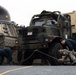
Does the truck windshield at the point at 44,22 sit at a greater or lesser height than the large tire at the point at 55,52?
greater

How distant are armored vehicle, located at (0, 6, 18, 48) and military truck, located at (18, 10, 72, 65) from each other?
2.58ft

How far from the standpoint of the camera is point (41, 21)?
47.1 ft

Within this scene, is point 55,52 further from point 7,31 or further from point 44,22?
point 7,31

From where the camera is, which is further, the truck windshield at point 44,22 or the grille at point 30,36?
the truck windshield at point 44,22

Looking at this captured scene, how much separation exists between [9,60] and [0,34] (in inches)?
57.0

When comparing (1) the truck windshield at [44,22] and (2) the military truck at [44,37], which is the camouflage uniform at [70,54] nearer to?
(2) the military truck at [44,37]

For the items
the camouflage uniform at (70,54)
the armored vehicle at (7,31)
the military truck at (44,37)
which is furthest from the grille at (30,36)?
the camouflage uniform at (70,54)

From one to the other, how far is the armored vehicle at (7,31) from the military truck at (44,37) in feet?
2.58

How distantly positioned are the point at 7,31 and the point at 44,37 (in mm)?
2697

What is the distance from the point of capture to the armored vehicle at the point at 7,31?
14719 mm

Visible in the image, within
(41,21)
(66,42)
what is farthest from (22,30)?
(66,42)

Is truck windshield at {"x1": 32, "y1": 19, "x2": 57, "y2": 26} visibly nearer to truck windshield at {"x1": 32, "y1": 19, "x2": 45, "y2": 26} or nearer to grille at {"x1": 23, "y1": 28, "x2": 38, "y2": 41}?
truck windshield at {"x1": 32, "y1": 19, "x2": 45, "y2": 26}

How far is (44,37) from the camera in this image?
13.4 m

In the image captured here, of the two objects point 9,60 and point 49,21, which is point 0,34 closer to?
point 9,60
